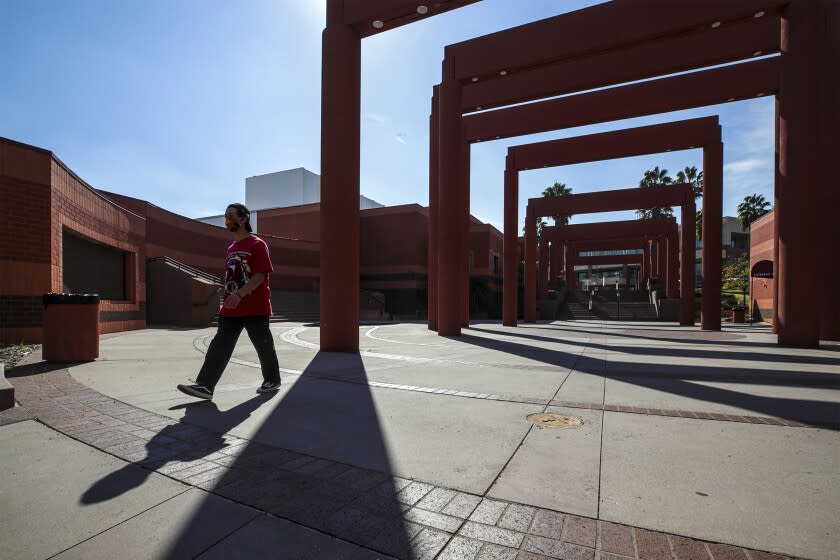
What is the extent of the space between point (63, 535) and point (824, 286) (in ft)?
52.1

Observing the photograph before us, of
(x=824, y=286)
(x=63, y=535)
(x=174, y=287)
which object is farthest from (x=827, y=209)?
(x=174, y=287)

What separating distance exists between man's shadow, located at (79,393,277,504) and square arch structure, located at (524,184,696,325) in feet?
67.9

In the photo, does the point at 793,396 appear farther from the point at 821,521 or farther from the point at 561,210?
the point at 561,210

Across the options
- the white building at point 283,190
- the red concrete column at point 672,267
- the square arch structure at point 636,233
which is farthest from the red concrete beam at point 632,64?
the white building at point 283,190

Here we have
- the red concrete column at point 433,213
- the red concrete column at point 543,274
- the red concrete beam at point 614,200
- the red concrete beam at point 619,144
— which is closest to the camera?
the red concrete column at point 433,213

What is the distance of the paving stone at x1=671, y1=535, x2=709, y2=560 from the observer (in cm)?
167

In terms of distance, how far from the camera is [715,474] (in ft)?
8.07

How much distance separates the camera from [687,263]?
21172 millimetres

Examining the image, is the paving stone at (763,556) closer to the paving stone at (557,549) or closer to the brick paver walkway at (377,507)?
the brick paver walkway at (377,507)

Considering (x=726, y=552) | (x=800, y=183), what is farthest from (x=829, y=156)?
(x=726, y=552)

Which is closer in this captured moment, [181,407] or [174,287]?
[181,407]

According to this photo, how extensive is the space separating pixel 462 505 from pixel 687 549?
3.13 ft

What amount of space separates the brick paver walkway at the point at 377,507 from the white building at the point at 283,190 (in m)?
60.2

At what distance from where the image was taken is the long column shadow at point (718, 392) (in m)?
3.80
